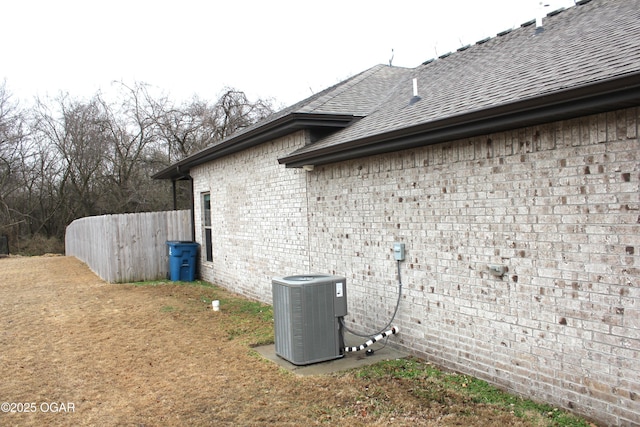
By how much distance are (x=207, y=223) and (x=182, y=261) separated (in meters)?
1.24

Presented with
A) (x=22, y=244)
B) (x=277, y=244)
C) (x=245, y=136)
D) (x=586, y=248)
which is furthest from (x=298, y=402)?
(x=22, y=244)

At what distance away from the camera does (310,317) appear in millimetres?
6176

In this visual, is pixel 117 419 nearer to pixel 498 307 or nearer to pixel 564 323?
pixel 498 307

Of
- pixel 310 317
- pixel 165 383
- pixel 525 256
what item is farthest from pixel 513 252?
pixel 165 383

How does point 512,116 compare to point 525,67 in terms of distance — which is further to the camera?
point 525,67

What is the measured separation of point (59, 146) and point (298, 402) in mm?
31426

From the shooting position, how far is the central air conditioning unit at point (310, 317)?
614 cm

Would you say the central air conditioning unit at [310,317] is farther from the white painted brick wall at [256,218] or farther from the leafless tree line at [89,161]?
the leafless tree line at [89,161]

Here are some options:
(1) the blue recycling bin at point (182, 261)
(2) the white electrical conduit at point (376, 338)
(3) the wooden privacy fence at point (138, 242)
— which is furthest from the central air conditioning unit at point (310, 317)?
(3) the wooden privacy fence at point (138, 242)

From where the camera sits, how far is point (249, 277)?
36.8ft

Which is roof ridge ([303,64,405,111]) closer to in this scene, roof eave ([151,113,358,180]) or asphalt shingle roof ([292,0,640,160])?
roof eave ([151,113,358,180])

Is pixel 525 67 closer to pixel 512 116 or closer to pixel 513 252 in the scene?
pixel 512 116

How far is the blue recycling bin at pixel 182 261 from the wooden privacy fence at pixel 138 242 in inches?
23.0

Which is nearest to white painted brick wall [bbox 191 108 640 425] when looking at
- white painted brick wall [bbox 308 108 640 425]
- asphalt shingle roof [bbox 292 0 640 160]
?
white painted brick wall [bbox 308 108 640 425]
